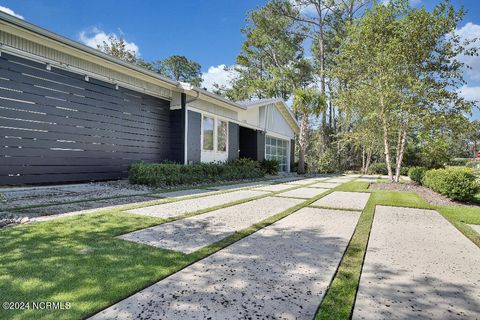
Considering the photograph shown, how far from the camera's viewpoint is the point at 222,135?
12.0 meters

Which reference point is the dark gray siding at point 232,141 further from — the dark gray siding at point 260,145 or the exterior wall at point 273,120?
the exterior wall at point 273,120

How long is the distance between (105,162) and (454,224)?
7903mm

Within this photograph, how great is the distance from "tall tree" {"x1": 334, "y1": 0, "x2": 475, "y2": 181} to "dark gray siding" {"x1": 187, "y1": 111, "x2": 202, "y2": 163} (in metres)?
6.11

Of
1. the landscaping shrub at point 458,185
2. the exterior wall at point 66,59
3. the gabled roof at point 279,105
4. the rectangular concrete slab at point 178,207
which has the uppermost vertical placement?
the gabled roof at point 279,105

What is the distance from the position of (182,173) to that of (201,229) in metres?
5.29

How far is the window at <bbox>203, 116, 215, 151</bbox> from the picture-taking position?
35.7 ft

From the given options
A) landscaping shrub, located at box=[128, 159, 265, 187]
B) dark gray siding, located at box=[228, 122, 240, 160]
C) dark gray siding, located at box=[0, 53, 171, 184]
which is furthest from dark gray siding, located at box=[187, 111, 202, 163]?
dark gray siding, located at box=[228, 122, 240, 160]

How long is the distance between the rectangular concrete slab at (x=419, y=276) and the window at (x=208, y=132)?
8292mm

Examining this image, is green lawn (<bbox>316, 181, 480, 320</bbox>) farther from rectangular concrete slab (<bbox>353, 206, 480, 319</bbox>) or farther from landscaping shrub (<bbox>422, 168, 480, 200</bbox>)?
landscaping shrub (<bbox>422, 168, 480, 200</bbox>)

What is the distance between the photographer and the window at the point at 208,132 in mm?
10875

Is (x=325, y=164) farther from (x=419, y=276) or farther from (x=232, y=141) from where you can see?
(x=419, y=276)

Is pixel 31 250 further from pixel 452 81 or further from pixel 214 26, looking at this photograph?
pixel 214 26

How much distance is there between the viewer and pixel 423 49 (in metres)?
8.45

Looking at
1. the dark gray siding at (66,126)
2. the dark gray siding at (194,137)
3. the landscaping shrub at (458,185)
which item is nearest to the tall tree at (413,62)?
the landscaping shrub at (458,185)
